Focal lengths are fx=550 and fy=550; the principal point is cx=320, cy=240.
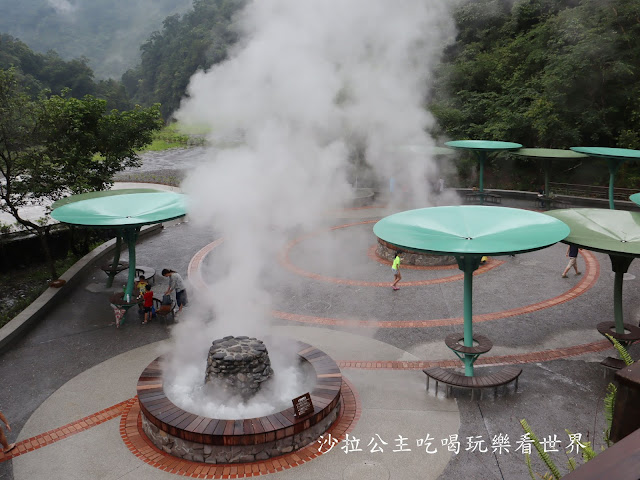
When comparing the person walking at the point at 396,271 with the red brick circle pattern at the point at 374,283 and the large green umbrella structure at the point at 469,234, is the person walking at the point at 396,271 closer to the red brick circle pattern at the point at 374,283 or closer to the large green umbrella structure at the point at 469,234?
the red brick circle pattern at the point at 374,283

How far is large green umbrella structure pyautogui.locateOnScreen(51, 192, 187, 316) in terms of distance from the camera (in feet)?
40.4

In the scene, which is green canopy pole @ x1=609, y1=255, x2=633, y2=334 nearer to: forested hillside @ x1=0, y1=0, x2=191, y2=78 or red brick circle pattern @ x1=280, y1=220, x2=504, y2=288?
red brick circle pattern @ x1=280, y1=220, x2=504, y2=288

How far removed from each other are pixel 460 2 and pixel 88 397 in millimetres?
35836

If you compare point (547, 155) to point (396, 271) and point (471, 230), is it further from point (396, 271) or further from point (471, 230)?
point (471, 230)

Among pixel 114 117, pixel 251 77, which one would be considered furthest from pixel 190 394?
pixel 114 117

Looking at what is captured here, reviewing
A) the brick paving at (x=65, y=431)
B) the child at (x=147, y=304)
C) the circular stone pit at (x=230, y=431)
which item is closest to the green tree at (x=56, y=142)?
the child at (x=147, y=304)

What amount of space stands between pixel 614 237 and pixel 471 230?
2763 mm

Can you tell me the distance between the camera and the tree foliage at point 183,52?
25.0m

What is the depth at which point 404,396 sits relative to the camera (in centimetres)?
959

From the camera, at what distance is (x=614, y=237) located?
10.1 metres

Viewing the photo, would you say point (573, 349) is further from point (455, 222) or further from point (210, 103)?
point (210, 103)

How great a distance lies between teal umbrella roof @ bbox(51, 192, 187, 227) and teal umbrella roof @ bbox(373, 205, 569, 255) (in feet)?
17.6

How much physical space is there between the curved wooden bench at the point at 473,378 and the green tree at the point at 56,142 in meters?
11.3

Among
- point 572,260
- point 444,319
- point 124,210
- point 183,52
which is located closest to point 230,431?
point 444,319
